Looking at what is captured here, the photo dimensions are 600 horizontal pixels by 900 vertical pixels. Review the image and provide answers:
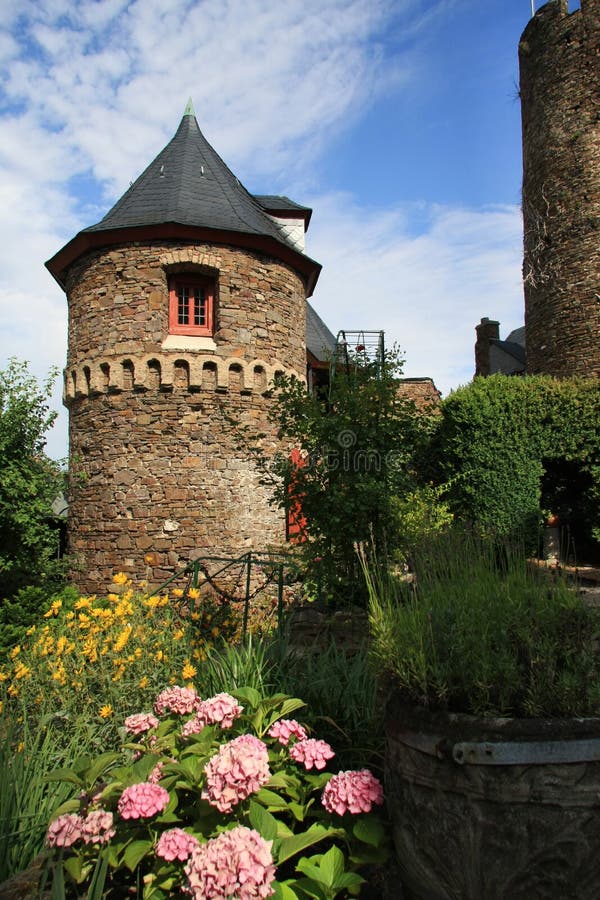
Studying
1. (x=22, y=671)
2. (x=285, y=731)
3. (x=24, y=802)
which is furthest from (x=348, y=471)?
(x=24, y=802)

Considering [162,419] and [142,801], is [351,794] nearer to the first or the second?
[142,801]

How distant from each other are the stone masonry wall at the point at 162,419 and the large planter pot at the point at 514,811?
25.4 feet

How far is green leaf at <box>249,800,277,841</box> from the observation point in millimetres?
2018

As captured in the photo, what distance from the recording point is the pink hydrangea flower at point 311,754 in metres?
2.38

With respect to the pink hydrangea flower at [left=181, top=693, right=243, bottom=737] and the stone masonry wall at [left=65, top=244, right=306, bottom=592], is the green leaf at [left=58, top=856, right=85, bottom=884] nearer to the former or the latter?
the pink hydrangea flower at [left=181, top=693, right=243, bottom=737]

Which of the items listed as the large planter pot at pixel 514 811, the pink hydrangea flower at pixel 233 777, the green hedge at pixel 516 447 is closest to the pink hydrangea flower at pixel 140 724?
the pink hydrangea flower at pixel 233 777

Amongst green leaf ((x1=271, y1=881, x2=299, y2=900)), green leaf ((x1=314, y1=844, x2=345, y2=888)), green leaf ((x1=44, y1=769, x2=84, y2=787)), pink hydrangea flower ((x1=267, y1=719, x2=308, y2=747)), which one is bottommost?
green leaf ((x1=271, y1=881, x2=299, y2=900))

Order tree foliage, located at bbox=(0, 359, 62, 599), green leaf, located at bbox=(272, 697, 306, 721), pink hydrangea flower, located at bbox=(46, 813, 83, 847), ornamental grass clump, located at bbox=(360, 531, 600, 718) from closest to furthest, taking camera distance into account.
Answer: pink hydrangea flower, located at bbox=(46, 813, 83, 847), ornamental grass clump, located at bbox=(360, 531, 600, 718), green leaf, located at bbox=(272, 697, 306, 721), tree foliage, located at bbox=(0, 359, 62, 599)

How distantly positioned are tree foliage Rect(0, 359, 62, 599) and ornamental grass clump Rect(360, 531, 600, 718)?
7.57 meters

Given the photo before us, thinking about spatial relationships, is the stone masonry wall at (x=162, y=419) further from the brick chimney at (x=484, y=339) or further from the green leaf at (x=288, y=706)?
the brick chimney at (x=484, y=339)

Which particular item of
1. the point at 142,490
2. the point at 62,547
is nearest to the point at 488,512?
the point at 142,490

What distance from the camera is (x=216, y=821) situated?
84.1 inches

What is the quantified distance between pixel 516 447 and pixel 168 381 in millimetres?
5633

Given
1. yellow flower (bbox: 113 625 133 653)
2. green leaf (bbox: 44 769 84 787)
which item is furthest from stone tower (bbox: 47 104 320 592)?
green leaf (bbox: 44 769 84 787)
